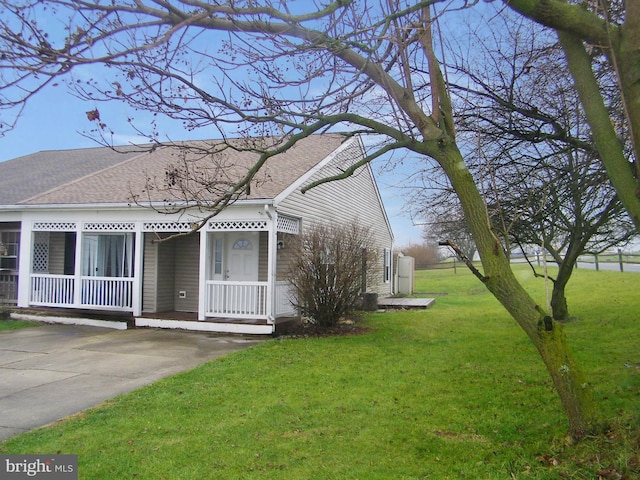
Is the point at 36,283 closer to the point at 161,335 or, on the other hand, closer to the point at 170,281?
the point at 170,281

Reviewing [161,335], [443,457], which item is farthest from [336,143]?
[443,457]

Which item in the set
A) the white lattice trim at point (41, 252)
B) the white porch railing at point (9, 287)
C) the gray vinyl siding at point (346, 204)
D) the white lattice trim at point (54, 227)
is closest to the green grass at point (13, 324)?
the white porch railing at point (9, 287)

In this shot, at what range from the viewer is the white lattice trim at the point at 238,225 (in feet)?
37.9

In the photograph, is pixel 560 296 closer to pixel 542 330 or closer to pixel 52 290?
pixel 542 330

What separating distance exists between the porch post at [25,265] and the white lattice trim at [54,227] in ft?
0.71

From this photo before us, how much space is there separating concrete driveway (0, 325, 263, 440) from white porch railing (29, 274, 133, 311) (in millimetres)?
876

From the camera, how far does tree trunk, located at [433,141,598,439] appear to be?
4129mm

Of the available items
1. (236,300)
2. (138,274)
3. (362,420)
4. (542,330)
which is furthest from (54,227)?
(542,330)

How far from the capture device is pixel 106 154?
64.4ft

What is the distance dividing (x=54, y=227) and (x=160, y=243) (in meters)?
2.87

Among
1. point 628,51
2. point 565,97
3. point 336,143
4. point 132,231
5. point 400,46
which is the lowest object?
point 132,231

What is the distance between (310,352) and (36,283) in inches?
353

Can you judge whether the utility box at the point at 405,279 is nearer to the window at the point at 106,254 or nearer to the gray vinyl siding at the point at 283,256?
the gray vinyl siding at the point at 283,256

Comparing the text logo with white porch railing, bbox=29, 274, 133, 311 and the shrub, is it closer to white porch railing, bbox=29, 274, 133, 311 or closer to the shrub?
the shrub
